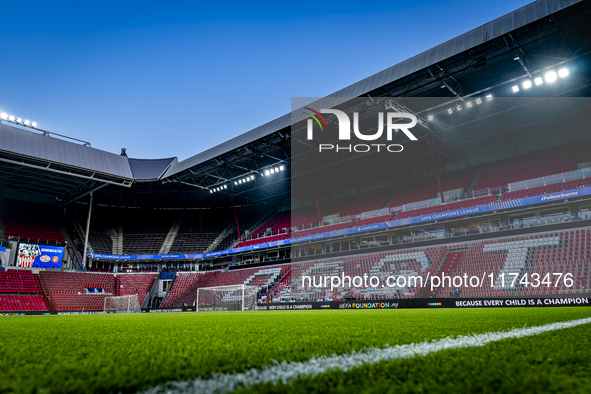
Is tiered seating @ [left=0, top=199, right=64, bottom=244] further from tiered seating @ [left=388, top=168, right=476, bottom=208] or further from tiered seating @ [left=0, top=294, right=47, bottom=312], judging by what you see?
tiered seating @ [left=388, top=168, right=476, bottom=208]

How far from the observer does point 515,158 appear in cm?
2447

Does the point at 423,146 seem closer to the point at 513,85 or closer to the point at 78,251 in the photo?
the point at 513,85

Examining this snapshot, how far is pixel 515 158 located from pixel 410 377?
91.3 feet

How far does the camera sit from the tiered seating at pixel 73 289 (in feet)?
92.1

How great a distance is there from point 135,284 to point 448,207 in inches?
1163

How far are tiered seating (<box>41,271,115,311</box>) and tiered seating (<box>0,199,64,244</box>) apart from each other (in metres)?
4.30

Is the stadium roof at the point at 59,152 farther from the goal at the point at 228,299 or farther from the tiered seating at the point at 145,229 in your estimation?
the tiered seating at the point at 145,229

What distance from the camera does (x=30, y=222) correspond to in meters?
33.2

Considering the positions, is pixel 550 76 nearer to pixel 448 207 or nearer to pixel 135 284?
pixel 448 207

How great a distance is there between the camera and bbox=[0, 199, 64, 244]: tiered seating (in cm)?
3144

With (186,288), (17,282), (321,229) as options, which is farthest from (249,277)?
(17,282)

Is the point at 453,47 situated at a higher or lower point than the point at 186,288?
higher

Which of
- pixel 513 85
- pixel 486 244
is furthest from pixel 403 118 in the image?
pixel 486 244

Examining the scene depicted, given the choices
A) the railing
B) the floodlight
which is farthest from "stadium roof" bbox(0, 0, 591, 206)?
the railing
